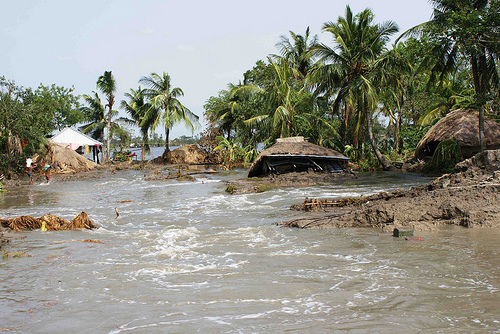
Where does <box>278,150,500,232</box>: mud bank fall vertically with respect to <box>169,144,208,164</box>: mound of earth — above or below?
below

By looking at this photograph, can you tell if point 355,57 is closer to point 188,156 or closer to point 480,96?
point 480,96

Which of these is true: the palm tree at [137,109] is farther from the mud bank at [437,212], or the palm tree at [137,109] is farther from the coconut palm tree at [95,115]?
the mud bank at [437,212]

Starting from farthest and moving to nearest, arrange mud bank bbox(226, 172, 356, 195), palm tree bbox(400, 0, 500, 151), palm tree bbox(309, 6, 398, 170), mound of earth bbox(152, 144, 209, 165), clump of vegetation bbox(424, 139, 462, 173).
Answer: mound of earth bbox(152, 144, 209, 165)
palm tree bbox(309, 6, 398, 170)
clump of vegetation bbox(424, 139, 462, 173)
mud bank bbox(226, 172, 356, 195)
palm tree bbox(400, 0, 500, 151)

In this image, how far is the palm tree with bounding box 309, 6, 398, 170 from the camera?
69.3 ft

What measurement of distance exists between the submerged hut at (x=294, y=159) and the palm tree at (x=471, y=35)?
19.8 ft

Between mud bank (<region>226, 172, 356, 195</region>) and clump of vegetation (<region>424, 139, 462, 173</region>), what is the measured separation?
3545 mm

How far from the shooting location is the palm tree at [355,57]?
21125mm

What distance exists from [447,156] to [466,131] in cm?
142

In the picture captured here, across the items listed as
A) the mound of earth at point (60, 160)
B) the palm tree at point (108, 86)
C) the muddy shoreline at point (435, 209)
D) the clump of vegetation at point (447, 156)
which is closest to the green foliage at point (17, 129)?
the mound of earth at point (60, 160)

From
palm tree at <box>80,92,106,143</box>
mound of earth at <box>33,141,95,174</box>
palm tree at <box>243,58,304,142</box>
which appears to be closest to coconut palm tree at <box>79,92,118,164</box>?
palm tree at <box>80,92,106,143</box>

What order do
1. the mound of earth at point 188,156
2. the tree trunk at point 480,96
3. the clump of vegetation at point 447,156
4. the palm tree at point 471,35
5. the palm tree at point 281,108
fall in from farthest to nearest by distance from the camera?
the mound of earth at point 188,156
the palm tree at point 281,108
the clump of vegetation at point 447,156
the tree trunk at point 480,96
the palm tree at point 471,35

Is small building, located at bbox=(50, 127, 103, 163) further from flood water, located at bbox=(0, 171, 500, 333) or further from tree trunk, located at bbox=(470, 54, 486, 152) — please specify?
tree trunk, located at bbox=(470, 54, 486, 152)

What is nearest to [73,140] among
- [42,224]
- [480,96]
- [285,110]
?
[285,110]

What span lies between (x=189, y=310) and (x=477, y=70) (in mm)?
18618
